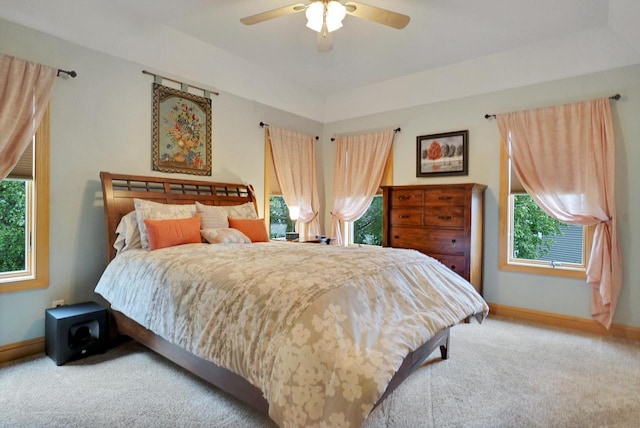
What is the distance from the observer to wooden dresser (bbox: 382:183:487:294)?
3643 millimetres

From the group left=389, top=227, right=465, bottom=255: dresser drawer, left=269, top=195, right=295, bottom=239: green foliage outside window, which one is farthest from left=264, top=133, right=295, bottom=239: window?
left=389, top=227, right=465, bottom=255: dresser drawer

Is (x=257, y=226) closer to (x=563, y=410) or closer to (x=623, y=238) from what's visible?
(x=563, y=410)

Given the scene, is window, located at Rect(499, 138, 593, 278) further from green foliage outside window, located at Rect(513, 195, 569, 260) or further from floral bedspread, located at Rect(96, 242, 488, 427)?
floral bedspread, located at Rect(96, 242, 488, 427)

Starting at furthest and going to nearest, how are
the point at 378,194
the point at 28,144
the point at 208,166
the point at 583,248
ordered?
the point at 378,194 → the point at 208,166 → the point at 583,248 → the point at 28,144

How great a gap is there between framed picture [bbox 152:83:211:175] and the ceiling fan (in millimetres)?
1387

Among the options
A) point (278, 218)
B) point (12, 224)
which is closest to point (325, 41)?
point (278, 218)

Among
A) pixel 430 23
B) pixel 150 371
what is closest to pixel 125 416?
pixel 150 371

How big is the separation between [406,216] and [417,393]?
2260 mm

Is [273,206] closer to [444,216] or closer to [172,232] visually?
[172,232]

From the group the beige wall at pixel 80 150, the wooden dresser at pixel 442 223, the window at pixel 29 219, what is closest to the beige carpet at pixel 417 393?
the beige wall at pixel 80 150

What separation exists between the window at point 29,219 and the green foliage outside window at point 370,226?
3.79 m

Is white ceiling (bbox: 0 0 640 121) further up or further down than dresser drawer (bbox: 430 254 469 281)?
further up

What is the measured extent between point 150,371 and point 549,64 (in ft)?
15.3

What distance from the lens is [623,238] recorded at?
10.5 ft
